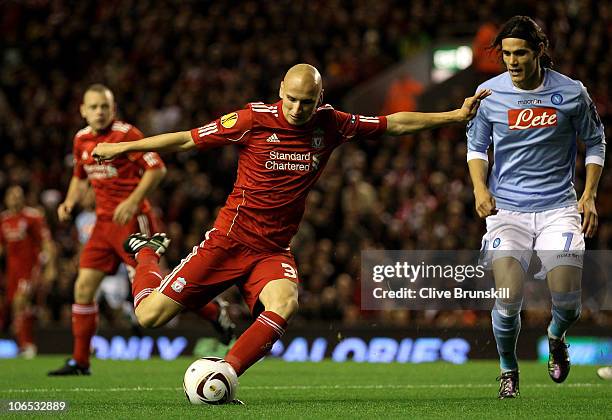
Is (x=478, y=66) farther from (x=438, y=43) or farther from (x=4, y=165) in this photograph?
(x=4, y=165)

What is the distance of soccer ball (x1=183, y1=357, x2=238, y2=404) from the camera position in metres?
6.59

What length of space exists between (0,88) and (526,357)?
1187 centimetres

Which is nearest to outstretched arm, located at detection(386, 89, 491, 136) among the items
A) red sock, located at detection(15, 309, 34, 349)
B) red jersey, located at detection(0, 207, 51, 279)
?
red sock, located at detection(15, 309, 34, 349)

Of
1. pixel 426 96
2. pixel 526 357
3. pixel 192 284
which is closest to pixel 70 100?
pixel 426 96

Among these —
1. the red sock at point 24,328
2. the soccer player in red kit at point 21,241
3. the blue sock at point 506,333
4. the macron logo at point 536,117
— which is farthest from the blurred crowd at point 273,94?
the macron logo at point 536,117

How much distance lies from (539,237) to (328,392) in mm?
1827

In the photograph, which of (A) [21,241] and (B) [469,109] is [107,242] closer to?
(B) [469,109]

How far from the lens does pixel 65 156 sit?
1870 centimetres

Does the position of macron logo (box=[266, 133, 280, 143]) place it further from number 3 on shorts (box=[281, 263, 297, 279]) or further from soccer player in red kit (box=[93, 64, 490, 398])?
number 3 on shorts (box=[281, 263, 297, 279])

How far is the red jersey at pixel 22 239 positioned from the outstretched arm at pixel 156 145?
7651 millimetres

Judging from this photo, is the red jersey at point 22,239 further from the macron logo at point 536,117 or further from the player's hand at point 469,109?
the macron logo at point 536,117

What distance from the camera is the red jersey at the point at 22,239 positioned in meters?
14.6

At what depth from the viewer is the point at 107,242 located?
32.1 feet

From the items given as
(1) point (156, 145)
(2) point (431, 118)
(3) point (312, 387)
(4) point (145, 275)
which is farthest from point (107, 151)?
(3) point (312, 387)
